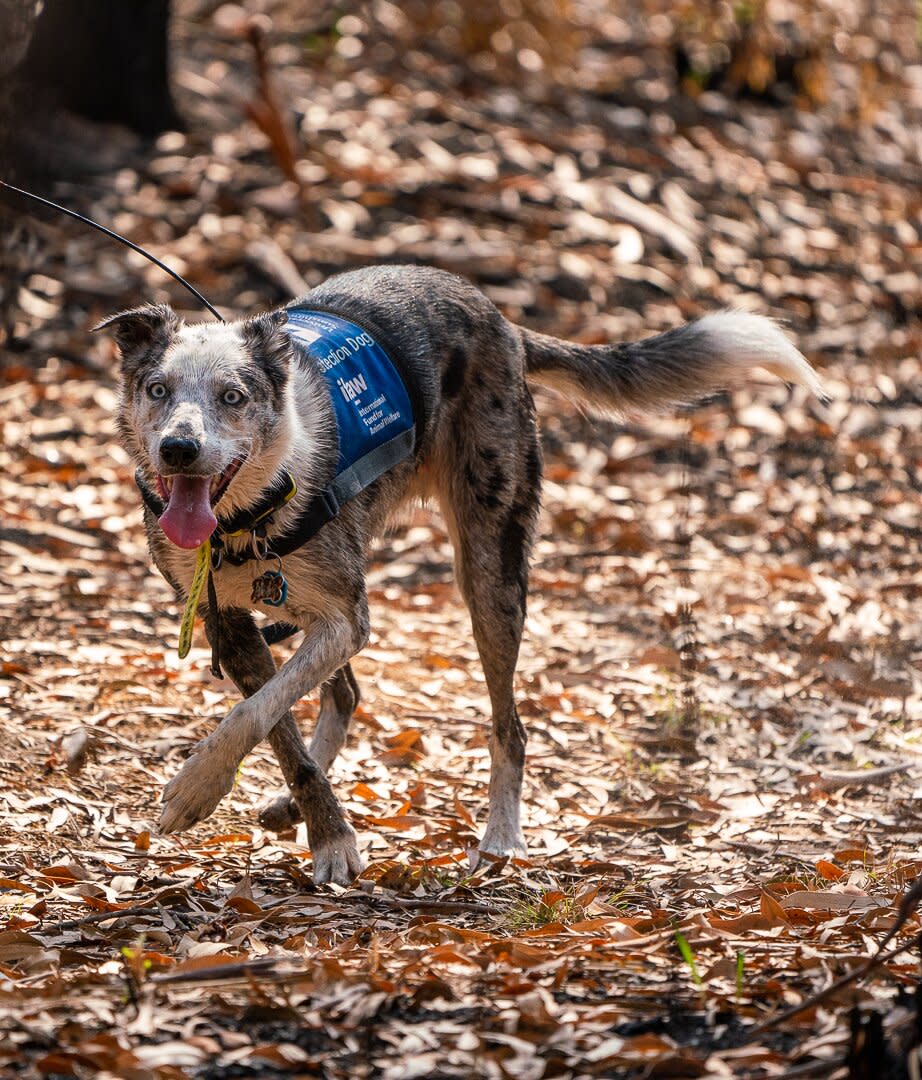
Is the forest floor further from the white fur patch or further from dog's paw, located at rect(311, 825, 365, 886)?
the white fur patch

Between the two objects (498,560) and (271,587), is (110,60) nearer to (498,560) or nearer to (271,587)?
(498,560)

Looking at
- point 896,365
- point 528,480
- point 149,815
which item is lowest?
point 896,365

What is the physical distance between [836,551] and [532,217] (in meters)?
4.46

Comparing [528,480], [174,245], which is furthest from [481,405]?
[174,245]

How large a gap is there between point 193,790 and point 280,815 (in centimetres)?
86

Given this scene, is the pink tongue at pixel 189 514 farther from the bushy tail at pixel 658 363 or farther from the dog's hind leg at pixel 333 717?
the bushy tail at pixel 658 363

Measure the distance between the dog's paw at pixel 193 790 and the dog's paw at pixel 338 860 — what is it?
1.80ft

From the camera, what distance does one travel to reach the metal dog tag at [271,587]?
15.7ft

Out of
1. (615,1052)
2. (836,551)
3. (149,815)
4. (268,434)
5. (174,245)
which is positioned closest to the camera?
(615,1052)

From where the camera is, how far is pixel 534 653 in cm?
720

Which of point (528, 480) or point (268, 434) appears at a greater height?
point (268, 434)

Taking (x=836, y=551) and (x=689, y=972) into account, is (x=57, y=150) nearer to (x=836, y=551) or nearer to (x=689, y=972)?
(x=836, y=551)

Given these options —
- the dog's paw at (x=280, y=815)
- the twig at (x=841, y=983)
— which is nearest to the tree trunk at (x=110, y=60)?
the dog's paw at (x=280, y=815)

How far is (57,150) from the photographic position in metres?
11.5
